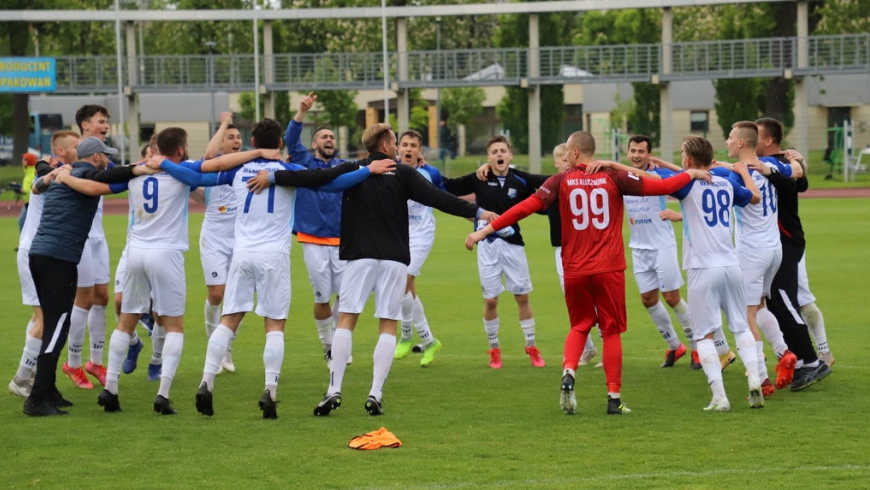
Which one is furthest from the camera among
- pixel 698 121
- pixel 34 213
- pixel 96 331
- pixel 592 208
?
pixel 698 121

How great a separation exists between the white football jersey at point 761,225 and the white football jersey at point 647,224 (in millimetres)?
1575

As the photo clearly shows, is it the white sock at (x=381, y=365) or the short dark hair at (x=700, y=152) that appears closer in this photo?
the white sock at (x=381, y=365)

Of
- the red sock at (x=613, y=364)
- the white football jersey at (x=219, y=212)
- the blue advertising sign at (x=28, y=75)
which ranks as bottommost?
the red sock at (x=613, y=364)

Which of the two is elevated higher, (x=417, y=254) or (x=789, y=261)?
(x=789, y=261)

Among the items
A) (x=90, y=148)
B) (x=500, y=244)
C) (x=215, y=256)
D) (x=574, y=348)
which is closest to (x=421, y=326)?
(x=500, y=244)

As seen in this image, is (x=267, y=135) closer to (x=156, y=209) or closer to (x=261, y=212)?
(x=261, y=212)

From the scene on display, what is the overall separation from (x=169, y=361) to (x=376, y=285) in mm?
1762

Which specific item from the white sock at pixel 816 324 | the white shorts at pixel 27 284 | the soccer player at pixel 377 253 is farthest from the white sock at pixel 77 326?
the white sock at pixel 816 324

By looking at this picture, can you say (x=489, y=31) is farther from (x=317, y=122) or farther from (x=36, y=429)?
(x=36, y=429)

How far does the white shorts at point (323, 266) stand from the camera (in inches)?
460

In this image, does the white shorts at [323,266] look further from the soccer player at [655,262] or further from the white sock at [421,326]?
the soccer player at [655,262]

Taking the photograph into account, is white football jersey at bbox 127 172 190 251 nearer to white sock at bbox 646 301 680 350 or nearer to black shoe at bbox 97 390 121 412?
black shoe at bbox 97 390 121 412

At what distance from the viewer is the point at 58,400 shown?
9.66 m

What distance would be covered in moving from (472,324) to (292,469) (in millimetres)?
8119
